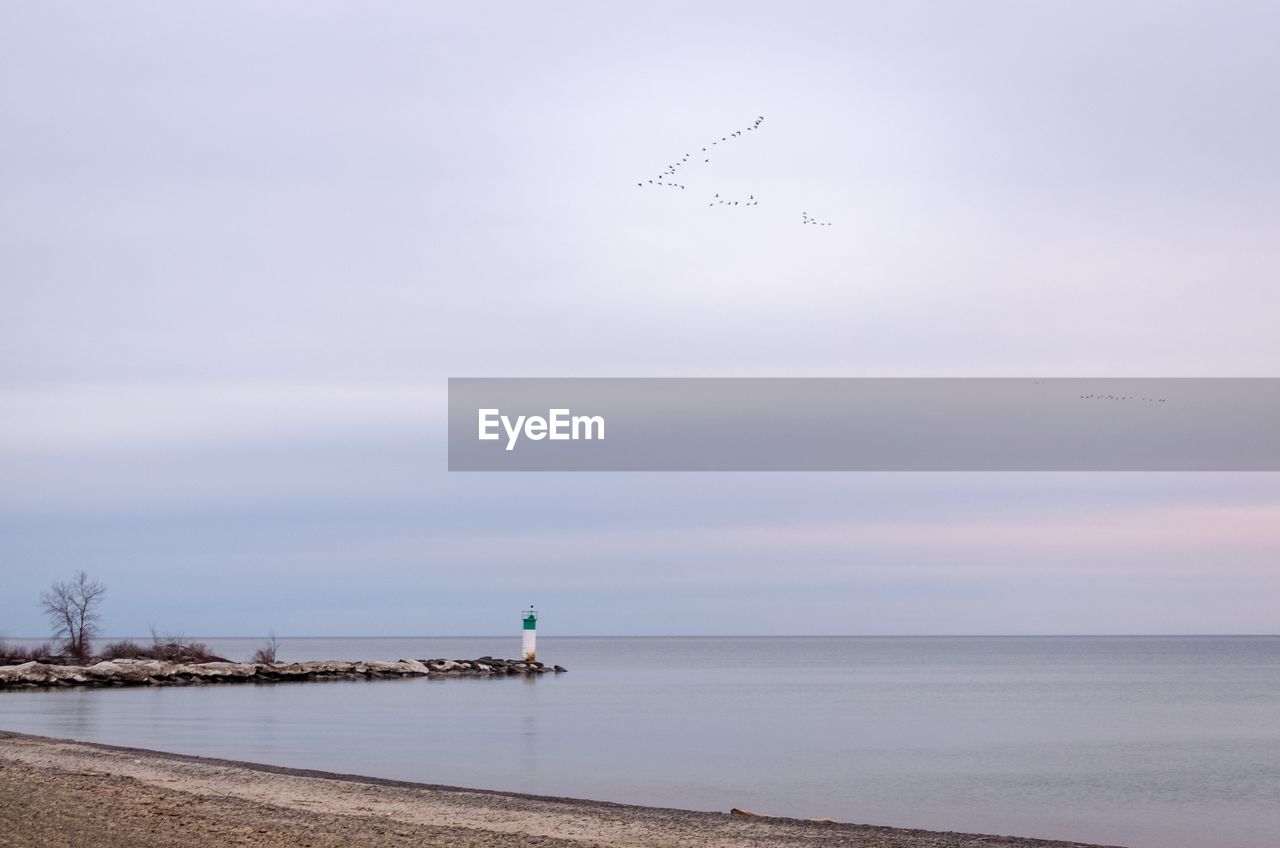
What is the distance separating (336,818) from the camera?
1667cm

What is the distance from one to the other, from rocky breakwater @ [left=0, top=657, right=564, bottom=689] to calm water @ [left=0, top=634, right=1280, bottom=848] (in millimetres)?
2256

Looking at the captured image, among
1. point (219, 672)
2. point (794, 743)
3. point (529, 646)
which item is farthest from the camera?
point (529, 646)

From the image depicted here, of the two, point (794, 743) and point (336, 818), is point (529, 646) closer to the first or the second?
point (794, 743)

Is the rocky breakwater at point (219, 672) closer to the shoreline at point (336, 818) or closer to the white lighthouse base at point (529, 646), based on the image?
the white lighthouse base at point (529, 646)

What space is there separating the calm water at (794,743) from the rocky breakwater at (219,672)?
2256mm

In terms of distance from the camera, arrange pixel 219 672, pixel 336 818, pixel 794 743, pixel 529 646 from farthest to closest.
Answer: pixel 529 646, pixel 219 672, pixel 794 743, pixel 336 818

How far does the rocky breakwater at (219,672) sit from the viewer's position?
2117 inches

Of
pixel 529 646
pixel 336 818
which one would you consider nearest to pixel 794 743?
pixel 336 818

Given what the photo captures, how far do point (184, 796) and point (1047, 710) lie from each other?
40.0 meters

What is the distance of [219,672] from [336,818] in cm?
4630

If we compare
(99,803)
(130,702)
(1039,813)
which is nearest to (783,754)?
(1039,813)

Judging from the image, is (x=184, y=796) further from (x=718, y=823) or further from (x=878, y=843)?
(x=878, y=843)

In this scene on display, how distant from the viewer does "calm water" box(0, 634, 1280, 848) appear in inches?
924

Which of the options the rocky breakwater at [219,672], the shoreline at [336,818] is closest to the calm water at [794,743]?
the rocky breakwater at [219,672]
